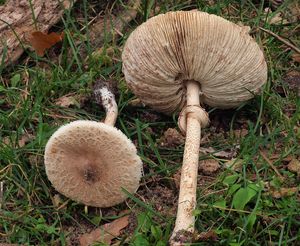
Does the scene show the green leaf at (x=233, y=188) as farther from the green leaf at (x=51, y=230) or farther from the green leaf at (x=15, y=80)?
the green leaf at (x=15, y=80)

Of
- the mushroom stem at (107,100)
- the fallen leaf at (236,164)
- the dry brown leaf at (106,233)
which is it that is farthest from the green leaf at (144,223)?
the mushroom stem at (107,100)

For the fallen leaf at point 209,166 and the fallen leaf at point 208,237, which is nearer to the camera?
the fallen leaf at point 208,237

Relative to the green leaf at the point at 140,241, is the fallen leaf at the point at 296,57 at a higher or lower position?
lower

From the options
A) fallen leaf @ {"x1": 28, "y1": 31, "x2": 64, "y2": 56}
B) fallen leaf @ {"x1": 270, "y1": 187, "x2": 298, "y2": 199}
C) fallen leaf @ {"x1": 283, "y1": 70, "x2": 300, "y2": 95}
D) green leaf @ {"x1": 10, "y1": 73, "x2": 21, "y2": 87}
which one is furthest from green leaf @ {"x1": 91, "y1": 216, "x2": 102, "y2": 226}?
fallen leaf @ {"x1": 283, "y1": 70, "x2": 300, "y2": 95}

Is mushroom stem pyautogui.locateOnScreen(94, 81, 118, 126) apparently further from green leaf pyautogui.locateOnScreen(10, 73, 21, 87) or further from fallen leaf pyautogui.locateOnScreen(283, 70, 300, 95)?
fallen leaf pyautogui.locateOnScreen(283, 70, 300, 95)

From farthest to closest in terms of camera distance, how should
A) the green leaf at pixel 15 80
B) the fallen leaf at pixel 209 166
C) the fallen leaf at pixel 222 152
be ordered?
the green leaf at pixel 15 80, the fallen leaf at pixel 222 152, the fallen leaf at pixel 209 166

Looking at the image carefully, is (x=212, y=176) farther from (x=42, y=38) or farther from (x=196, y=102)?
(x=42, y=38)

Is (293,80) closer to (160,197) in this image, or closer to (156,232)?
(160,197)

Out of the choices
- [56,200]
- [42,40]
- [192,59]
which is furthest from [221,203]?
[42,40]
